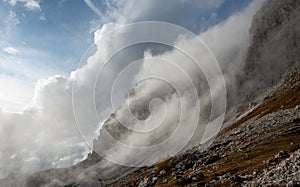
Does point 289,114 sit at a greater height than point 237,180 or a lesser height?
greater

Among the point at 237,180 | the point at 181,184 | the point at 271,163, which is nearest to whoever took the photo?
the point at 237,180

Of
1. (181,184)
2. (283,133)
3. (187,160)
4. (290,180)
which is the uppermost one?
(187,160)

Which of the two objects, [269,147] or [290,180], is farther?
[269,147]

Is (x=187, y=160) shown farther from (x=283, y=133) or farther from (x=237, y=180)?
(x=237, y=180)

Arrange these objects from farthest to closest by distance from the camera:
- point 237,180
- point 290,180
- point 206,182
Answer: point 206,182 < point 237,180 < point 290,180

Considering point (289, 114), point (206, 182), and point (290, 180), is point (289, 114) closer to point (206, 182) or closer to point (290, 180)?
A: point (206, 182)

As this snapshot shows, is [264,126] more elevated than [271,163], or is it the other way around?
[264,126]

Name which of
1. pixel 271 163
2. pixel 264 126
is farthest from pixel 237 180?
pixel 264 126

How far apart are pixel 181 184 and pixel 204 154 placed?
37701 millimetres

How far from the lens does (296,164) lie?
120 ft

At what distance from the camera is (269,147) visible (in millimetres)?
69875

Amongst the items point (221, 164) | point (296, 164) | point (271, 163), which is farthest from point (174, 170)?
point (296, 164)

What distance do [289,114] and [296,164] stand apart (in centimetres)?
7302

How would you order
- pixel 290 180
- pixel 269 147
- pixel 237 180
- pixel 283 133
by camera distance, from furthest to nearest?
pixel 283 133 < pixel 269 147 < pixel 237 180 < pixel 290 180
